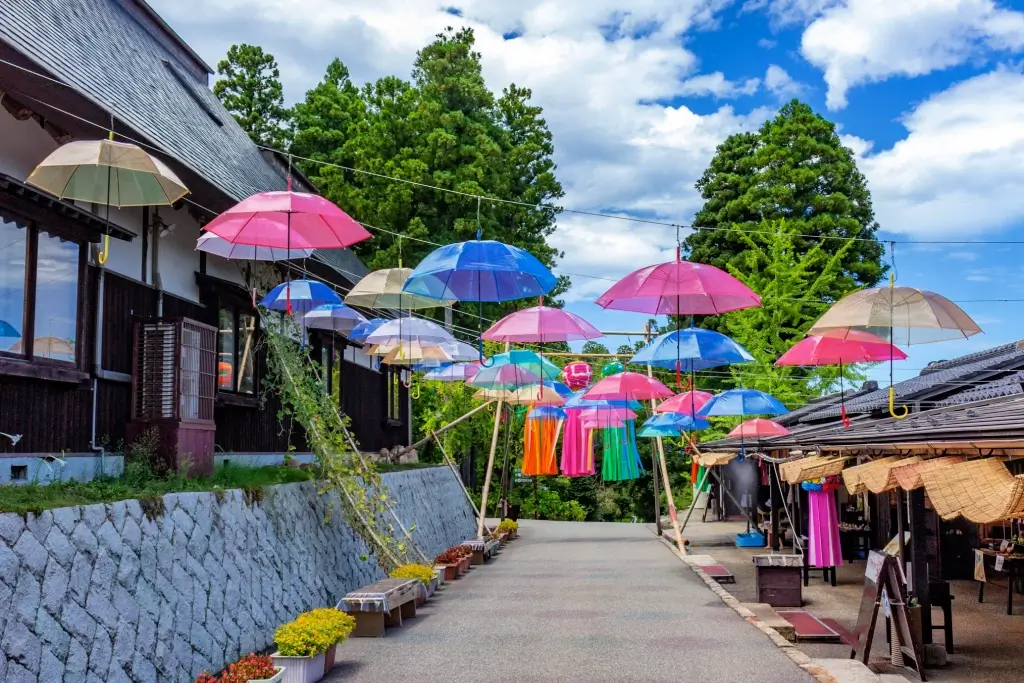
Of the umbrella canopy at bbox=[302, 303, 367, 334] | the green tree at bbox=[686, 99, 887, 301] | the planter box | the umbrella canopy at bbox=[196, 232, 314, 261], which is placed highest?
the green tree at bbox=[686, 99, 887, 301]

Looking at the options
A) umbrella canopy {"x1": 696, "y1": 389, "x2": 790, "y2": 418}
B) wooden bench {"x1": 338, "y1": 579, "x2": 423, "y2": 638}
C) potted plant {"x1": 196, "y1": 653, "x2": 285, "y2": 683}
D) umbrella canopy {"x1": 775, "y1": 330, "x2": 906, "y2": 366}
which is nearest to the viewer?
potted plant {"x1": 196, "y1": 653, "x2": 285, "y2": 683}

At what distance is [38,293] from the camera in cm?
944

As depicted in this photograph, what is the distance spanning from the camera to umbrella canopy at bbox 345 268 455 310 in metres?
16.2

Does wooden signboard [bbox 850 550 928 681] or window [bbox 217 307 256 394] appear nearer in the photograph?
wooden signboard [bbox 850 550 928 681]

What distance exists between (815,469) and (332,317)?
8.95 metres

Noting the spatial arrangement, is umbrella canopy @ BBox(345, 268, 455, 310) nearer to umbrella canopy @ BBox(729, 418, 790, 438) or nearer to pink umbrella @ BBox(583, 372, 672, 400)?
pink umbrella @ BBox(583, 372, 672, 400)

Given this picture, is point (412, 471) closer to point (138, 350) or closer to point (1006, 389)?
point (138, 350)

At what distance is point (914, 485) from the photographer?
9.75m

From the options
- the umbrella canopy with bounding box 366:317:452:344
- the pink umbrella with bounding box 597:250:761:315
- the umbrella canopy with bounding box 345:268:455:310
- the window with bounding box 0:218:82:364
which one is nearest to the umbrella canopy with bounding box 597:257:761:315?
the pink umbrella with bounding box 597:250:761:315

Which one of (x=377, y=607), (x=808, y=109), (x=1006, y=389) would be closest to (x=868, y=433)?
(x=1006, y=389)

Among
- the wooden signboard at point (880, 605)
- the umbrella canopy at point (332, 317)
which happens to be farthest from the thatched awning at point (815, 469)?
the umbrella canopy at point (332, 317)

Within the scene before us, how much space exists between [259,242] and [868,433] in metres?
8.40

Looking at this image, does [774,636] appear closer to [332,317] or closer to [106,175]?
[106,175]

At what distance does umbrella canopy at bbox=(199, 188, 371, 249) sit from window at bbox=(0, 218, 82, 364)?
1656mm
